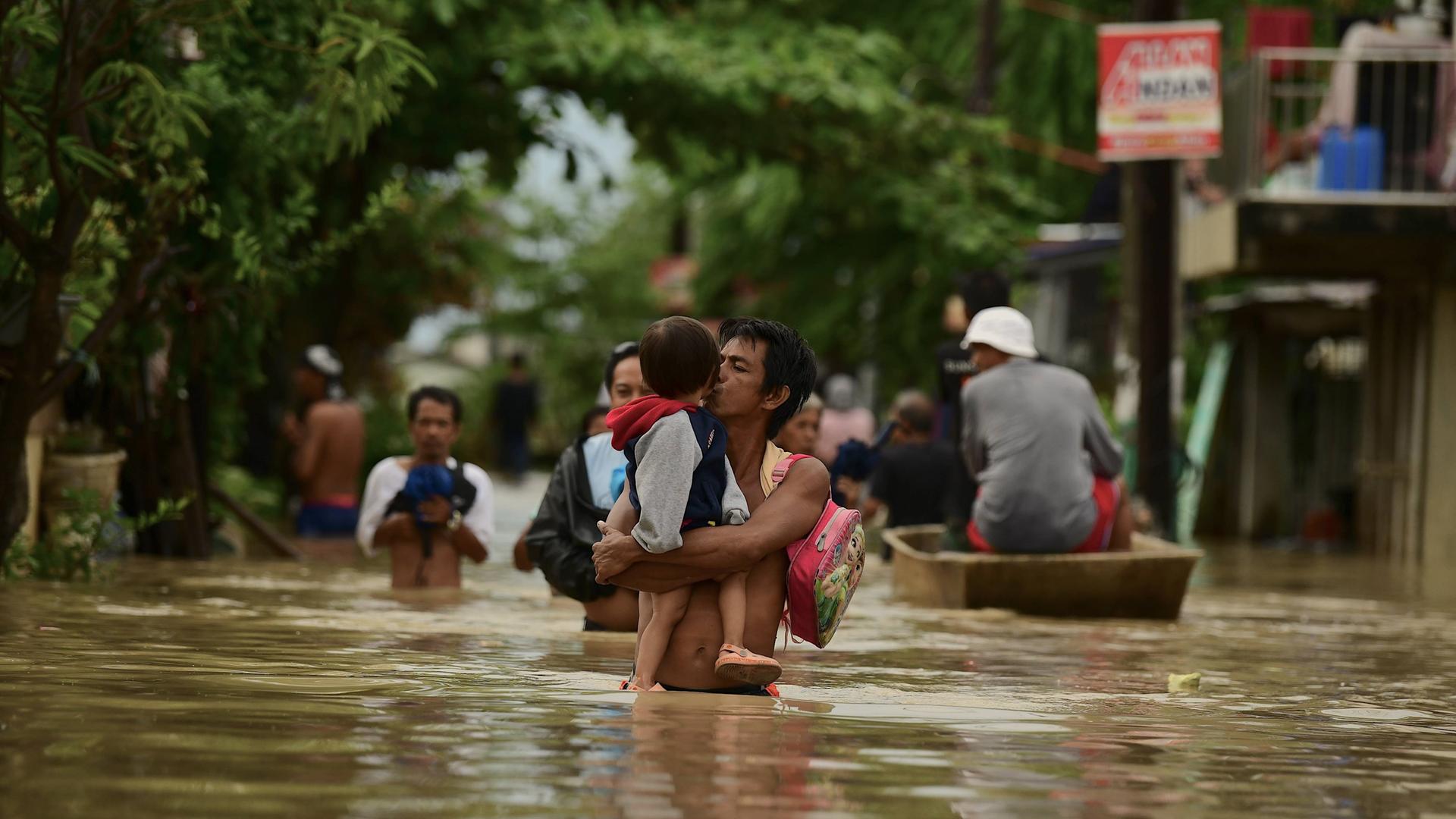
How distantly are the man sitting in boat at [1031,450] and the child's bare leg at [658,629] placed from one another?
17.9 ft

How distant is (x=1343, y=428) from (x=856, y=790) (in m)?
23.1

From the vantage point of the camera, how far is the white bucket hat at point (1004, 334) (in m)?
12.8

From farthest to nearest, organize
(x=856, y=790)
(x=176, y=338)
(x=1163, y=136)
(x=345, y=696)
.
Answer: (x=1163, y=136) → (x=176, y=338) → (x=345, y=696) → (x=856, y=790)

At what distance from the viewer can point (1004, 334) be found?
1278cm

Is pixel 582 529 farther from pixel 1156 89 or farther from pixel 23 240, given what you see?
pixel 1156 89

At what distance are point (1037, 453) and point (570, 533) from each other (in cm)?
345

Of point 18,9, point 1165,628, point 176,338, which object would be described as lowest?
point 1165,628

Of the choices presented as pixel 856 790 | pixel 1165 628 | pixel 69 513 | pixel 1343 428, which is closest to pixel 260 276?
pixel 69 513

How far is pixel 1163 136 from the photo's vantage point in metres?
19.1

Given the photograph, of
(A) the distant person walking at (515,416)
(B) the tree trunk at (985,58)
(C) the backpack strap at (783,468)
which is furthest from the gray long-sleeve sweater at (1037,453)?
(A) the distant person walking at (515,416)

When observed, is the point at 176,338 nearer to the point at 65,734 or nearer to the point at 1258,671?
the point at 1258,671

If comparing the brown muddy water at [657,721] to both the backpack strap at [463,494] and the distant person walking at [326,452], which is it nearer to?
the backpack strap at [463,494]

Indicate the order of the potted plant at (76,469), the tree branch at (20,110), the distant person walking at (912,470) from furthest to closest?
1. the distant person walking at (912,470)
2. the potted plant at (76,469)
3. the tree branch at (20,110)

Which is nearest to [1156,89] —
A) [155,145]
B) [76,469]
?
[76,469]
